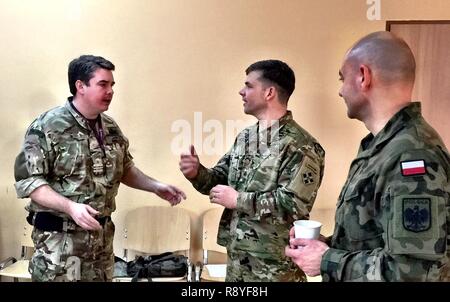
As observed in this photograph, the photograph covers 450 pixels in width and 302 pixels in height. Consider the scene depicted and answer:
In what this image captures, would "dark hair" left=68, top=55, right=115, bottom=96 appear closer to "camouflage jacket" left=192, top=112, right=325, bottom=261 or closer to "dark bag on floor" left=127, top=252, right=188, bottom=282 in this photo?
"camouflage jacket" left=192, top=112, right=325, bottom=261

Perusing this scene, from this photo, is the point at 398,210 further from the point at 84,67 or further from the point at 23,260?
the point at 23,260

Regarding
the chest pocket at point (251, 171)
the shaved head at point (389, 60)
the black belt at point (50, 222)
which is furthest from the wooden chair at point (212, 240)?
the shaved head at point (389, 60)

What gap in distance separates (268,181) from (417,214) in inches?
19.8

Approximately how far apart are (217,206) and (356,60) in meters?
0.59

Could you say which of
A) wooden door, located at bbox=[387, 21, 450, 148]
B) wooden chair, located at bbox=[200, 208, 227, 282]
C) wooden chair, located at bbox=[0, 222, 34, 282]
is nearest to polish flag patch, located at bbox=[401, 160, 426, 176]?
wooden door, located at bbox=[387, 21, 450, 148]

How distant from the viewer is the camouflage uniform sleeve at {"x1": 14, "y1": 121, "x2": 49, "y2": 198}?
44.3 inches

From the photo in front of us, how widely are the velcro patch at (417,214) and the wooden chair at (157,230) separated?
0.68 m

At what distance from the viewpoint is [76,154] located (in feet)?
3.78

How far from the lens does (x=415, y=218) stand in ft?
2.37

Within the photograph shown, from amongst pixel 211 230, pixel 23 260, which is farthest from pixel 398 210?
pixel 23 260

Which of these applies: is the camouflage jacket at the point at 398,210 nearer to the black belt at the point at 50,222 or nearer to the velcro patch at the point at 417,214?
the velcro patch at the point at 417,214
